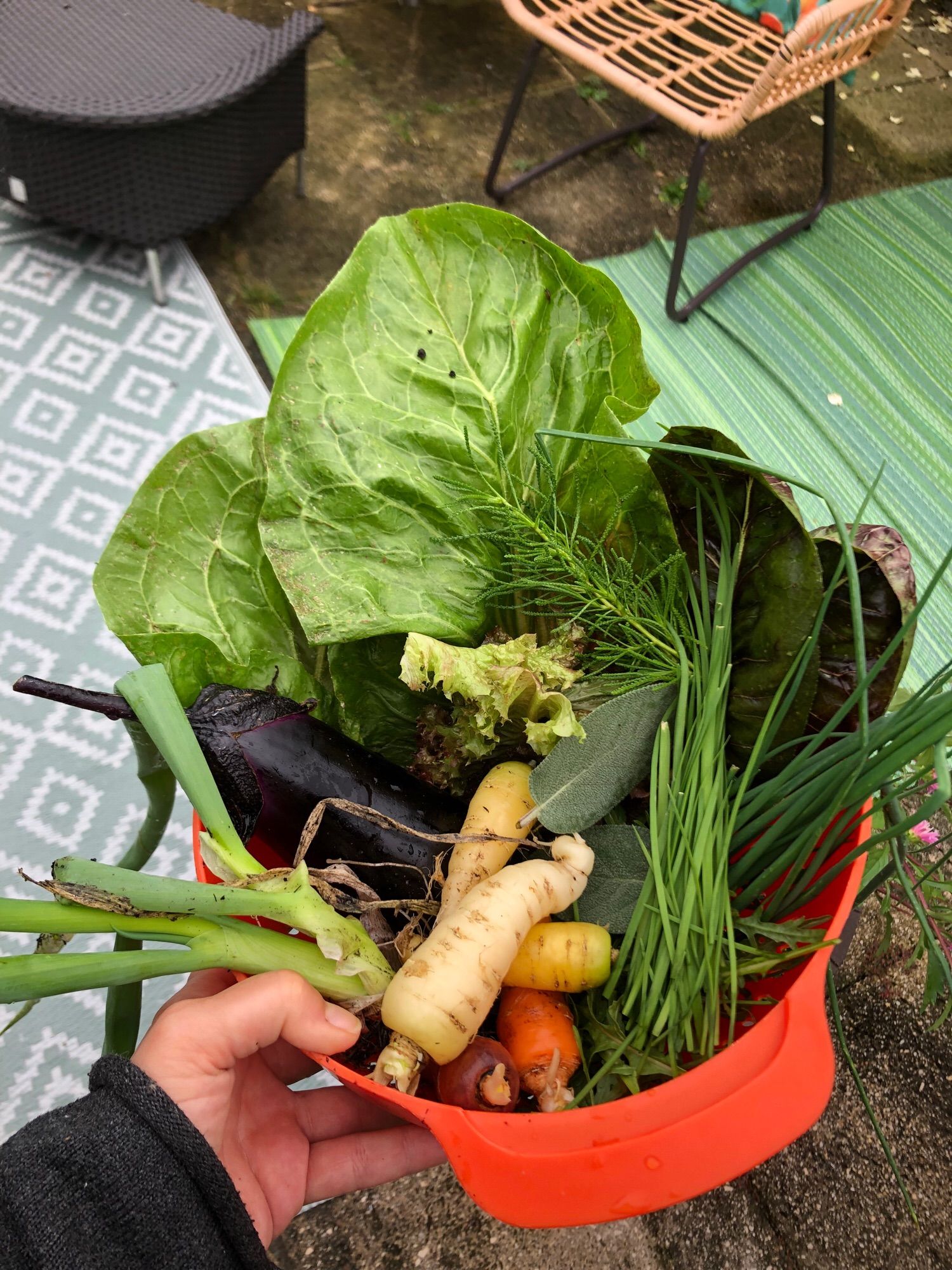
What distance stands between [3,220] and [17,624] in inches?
46.2

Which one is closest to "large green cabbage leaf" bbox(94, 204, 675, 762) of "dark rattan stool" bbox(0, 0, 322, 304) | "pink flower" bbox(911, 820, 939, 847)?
"pink flower" bbox(911, 820, 939, 847)

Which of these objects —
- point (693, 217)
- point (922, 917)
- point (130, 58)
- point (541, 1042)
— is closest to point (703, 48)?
point (693, 217)

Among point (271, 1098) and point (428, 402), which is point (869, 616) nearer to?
point (428, 402)

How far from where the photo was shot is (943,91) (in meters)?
3.09

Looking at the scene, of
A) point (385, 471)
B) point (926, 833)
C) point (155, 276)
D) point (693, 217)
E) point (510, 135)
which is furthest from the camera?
point (510, 135)

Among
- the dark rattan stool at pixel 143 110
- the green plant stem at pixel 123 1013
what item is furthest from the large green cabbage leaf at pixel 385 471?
the dark rattan stool at pixel 143 110

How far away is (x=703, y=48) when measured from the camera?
2.30 meters

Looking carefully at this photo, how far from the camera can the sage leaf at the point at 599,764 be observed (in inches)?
35.0

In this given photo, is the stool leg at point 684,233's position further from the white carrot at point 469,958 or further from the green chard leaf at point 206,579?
the white carrot at point 469,958

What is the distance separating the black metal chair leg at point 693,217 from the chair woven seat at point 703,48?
12 centimetres

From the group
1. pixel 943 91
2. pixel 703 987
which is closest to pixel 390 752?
pixel 703 987

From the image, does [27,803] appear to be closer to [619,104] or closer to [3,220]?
[3,220]

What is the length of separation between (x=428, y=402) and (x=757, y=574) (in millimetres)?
390

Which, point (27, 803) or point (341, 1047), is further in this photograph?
point (27, 803)
